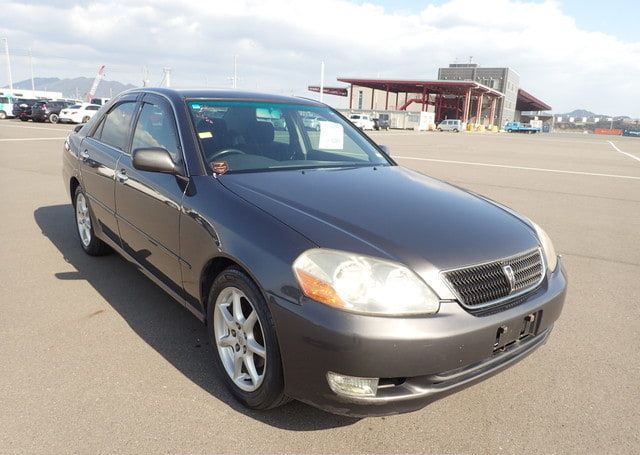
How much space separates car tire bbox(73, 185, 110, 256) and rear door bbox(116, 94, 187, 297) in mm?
989

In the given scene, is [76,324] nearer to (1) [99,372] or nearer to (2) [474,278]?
(1) [99,372]

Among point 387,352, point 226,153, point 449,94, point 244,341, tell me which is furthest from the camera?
point 449,94

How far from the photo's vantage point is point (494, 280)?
7.53 feet

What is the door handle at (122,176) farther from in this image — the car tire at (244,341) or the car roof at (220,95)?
the car tire at (244,341)

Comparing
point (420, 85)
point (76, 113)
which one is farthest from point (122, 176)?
point (420, 85)

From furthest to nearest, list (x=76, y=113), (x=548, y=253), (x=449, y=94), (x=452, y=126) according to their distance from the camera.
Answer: (x=449, y=94) < (x=452, y=126) < (x=76, y=113) < (x=548, y=253)

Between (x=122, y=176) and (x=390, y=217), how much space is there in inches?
83.2

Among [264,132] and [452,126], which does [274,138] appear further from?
[452,126]

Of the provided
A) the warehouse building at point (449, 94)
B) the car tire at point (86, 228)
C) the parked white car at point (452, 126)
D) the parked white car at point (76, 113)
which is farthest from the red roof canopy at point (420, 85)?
the car tire at point (86, 228)

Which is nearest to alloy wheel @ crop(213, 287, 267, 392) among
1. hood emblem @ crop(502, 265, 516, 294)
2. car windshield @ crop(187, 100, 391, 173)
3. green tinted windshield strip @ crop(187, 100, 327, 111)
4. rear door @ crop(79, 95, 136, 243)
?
car windshield @ crop(187, 100, 391, 173)

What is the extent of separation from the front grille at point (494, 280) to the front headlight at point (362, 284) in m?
0.16

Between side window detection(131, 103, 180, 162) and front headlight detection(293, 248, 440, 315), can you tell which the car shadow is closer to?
front headlight detection(293, 248, 440, 315)

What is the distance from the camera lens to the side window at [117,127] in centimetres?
391

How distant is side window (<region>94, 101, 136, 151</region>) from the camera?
3.91 metres
